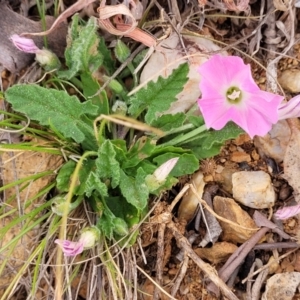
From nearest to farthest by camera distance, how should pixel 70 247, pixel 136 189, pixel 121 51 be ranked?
pixel 70 247 → pixel 136 189 → pixel 121 51

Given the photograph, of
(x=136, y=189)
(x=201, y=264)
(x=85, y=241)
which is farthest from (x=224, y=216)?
(x=85, y=241)

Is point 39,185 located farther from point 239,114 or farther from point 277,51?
point 277,51

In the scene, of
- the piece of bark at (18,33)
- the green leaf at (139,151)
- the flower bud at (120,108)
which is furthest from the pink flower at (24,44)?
the green leaf at (139,151)

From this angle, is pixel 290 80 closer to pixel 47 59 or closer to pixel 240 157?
pixel 240 157

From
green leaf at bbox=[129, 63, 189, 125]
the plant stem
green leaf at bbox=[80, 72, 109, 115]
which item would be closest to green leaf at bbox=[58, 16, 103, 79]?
green leaf at bbox=[80, 72, 109, 115]

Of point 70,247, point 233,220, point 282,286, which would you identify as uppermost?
point 70,247

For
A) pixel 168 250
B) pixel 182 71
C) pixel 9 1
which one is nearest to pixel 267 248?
pixel 168 250

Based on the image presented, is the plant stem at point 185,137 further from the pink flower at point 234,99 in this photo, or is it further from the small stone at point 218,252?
the small stone at point 218,252
